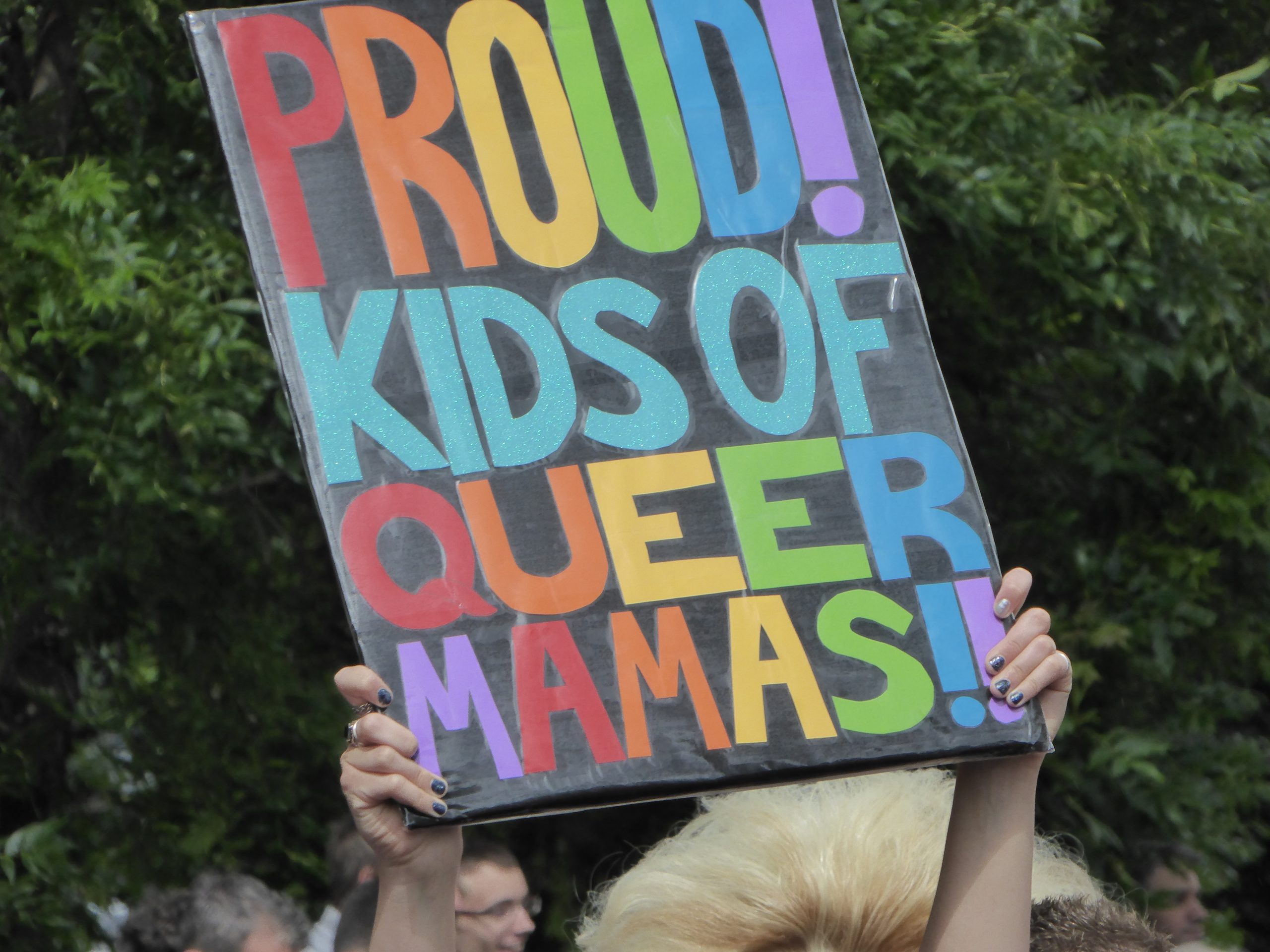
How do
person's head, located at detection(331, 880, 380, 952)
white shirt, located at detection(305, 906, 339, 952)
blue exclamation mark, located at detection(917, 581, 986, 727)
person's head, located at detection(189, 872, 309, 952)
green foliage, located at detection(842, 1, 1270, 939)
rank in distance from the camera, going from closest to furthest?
blue exclamation mark, located at detection(917, 581, 986, 727) → person's head, located at detection(331, 880, 380, 952) → person's head, located at detection(189, 872, 309, 952) → white shirt, located at detection(305, 906, 339, 952) → green foliage, located at detection(842, 1, 1270, 939)

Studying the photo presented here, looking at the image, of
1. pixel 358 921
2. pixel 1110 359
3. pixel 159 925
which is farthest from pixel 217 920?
pixel 1110 359

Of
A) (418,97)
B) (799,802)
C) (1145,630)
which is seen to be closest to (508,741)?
(799,802)

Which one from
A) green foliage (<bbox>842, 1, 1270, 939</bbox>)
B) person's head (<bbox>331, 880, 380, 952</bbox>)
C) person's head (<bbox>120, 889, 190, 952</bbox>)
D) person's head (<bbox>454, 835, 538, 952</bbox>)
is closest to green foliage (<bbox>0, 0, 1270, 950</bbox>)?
green foliage (<bbox>842, 1, 1270, 939</bbox>)

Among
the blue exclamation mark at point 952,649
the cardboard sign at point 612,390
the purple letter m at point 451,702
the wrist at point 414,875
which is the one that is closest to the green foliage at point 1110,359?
the cardboard sign at point 612,390

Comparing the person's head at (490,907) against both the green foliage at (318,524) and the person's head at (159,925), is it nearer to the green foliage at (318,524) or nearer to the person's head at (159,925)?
the person's head at (159,925)

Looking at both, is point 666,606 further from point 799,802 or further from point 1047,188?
point 1047,188

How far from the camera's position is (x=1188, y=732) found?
3979 mm

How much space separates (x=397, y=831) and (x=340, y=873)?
2205 mm

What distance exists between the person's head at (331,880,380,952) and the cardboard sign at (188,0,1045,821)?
1.51 m

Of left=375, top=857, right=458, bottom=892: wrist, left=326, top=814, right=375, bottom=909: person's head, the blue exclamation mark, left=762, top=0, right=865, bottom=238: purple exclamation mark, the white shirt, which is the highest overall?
left=762, top=0, right=865, bottom=238: purple exclamation mark

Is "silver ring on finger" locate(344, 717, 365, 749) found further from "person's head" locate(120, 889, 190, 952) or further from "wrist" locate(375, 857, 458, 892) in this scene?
"person's head" locate(120, 889, 190, 952)

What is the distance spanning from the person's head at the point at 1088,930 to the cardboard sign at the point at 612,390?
0.90 feet

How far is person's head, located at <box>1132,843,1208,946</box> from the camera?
3.95 m

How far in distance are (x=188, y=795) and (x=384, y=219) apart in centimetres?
263
